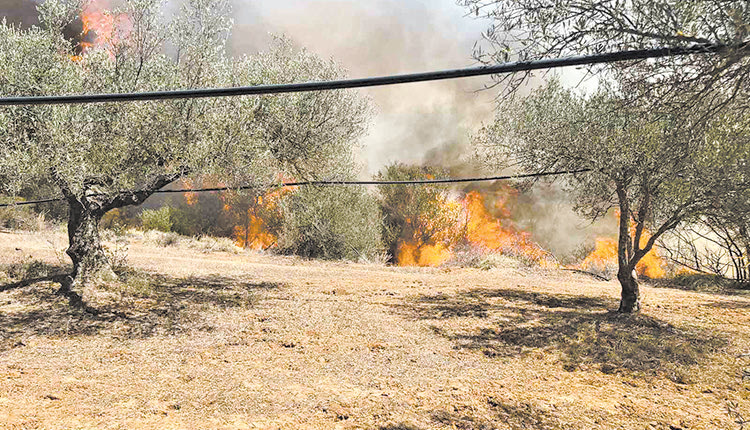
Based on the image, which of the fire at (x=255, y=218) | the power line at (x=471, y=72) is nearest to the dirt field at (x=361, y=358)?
the power line at (x=471, y=72)

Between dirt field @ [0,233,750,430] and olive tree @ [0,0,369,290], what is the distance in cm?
316

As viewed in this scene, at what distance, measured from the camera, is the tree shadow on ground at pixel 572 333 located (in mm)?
8578

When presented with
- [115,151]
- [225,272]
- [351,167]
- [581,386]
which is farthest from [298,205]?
[581,386]

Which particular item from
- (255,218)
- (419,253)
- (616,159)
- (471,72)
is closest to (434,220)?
(419,253)

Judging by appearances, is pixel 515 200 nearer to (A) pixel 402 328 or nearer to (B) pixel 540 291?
(B) pixel 540 291

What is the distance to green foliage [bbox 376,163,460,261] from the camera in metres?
34.6

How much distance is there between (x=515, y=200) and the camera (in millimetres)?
35188

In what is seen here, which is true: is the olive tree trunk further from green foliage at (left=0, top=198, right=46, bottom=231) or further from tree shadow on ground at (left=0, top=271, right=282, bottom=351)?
green foliage at (left=0, top=198, right=46, bottom=231)

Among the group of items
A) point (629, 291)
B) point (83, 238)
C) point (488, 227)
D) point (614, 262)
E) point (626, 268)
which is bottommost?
point (629, 291)

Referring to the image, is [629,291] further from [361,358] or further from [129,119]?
[129,119]

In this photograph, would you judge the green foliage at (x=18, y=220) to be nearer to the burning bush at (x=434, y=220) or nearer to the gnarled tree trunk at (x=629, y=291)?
the burning bush at (x=434, y=220)

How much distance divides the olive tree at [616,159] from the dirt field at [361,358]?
2690mm

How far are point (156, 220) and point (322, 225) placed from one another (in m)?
17.7

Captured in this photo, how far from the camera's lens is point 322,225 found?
2562cm
